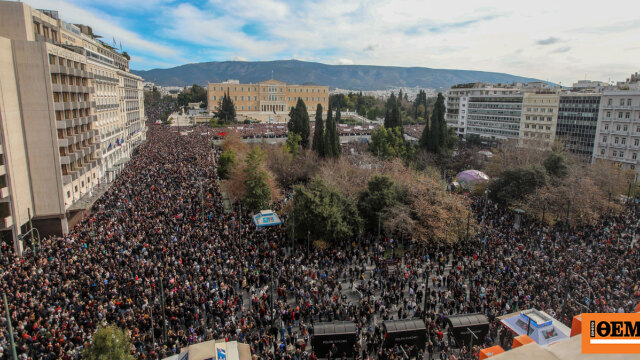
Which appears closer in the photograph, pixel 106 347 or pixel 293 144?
pixel 106 347

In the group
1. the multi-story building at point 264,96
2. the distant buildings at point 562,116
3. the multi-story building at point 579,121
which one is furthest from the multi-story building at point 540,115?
the multi-story building at point 264,96

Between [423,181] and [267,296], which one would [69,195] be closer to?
[267,296]

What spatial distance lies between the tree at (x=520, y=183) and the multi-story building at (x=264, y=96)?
7920cm

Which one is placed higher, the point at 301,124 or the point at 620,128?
the point at 620,128

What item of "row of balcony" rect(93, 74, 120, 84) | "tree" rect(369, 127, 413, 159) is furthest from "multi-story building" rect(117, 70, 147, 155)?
"tree" rect(369, 127, 413, 159)

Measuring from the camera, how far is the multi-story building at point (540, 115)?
61.6 m

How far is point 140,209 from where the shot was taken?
1099 inches

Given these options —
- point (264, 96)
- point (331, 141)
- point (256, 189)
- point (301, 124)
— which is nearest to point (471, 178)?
point (331, 141)

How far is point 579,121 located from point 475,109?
25.7 m

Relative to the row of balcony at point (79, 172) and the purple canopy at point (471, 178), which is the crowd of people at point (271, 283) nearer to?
the row of balcony at point (79, 172)

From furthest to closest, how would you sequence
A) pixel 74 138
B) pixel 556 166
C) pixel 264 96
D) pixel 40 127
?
pixel 264 96 → pixel 556 166 → pixel 74 138 → pixel 40 127

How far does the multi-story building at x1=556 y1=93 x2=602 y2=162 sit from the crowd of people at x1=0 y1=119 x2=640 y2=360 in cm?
3137

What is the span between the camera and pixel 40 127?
2491 cm

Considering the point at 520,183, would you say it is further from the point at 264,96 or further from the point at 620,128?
the point at 264,96
